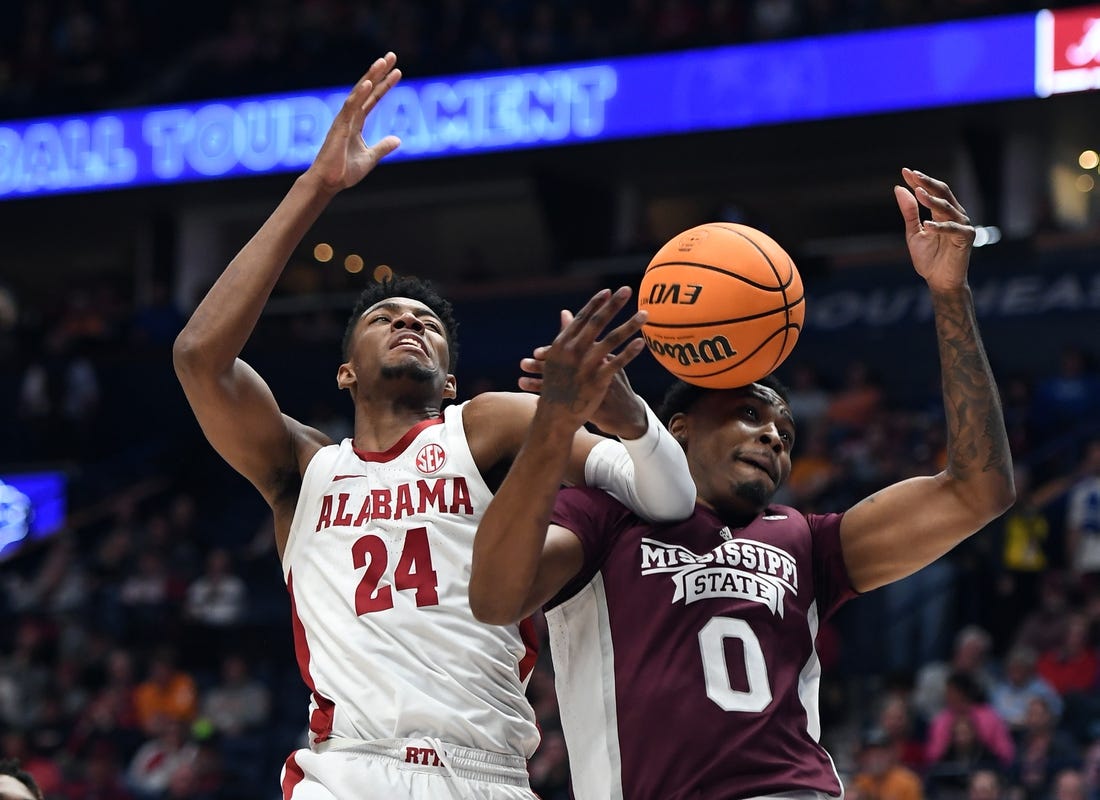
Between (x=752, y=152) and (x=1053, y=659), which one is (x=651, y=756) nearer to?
(x=1053, y=659)

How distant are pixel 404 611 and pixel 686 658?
0.83 m

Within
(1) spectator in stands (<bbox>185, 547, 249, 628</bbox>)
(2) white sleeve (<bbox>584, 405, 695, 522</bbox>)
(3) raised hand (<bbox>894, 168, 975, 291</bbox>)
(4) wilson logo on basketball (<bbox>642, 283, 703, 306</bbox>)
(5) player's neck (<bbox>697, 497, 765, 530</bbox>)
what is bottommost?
(1) spectator in stands (<bbox>185, 547, 249, 628</bbox>)

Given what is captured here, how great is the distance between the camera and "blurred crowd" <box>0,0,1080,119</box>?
17.8m

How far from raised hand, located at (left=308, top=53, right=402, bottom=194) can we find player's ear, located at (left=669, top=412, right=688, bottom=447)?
1.19 m

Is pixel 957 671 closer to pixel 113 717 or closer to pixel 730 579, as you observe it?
pixel 730 579

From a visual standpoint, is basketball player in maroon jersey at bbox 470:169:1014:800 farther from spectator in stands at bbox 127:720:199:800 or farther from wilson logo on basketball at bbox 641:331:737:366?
spectator in stands at bbox 127:720:199:800

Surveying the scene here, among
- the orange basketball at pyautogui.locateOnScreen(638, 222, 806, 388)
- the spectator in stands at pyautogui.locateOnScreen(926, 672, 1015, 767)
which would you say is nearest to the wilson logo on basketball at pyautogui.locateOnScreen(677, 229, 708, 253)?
the orange basketball at pyautogui.locateOnScreen(638, 222, 806, 388)

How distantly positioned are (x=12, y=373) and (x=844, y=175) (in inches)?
421

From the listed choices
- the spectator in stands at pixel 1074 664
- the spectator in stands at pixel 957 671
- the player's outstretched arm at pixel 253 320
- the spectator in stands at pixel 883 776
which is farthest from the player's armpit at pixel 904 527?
the spectator in stands at pixel 1074 664

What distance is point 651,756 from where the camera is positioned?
4242 millimetres

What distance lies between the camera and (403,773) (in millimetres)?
4469

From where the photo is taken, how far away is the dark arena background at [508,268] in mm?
12383

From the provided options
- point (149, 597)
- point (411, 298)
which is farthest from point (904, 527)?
point (149, 597)

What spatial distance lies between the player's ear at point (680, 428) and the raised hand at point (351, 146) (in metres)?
1.19
